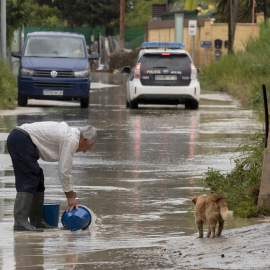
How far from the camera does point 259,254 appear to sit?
269 inches

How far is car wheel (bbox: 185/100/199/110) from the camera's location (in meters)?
25.1

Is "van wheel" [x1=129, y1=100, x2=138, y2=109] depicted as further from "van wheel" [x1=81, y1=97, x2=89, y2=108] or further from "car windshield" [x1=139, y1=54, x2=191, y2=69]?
"van wheel" [x1=81, y1=97, x2=89, y2=108]

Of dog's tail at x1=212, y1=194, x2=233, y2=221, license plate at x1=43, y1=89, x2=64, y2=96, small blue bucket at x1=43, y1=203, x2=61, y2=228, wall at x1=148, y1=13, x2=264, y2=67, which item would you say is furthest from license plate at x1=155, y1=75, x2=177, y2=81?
wall at x1=148, y1=13, x2=264, y2=67

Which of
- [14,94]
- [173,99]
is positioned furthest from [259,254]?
[14,94]

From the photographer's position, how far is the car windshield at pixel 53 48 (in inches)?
1002

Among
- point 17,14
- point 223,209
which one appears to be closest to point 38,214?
point 223,209

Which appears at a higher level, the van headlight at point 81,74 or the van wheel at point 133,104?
the van headlight at point 81,74

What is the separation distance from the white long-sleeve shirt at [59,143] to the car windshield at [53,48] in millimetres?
16907

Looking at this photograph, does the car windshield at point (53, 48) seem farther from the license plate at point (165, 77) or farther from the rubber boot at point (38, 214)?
the rubber boot at point (38, 214)

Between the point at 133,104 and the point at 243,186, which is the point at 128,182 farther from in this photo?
the point at 133,104

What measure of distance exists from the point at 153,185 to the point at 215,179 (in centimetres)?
88

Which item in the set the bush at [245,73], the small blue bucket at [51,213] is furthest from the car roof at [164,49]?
the small blue bucket at [51,213]

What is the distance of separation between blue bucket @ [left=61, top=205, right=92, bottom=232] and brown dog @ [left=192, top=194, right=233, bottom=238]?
3.61 ft

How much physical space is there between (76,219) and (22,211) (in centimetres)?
50
